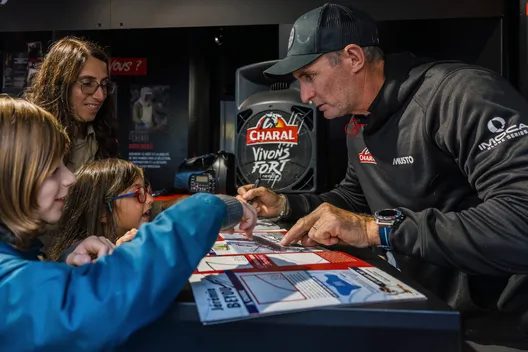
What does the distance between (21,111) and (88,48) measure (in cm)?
113

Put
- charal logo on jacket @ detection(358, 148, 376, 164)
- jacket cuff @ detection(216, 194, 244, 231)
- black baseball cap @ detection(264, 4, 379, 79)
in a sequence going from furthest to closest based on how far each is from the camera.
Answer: charal logo on jacket @ detection(358, 148, 376, 164) → black baseball cap @ detection(264, 4, 379, 79) → jacket cuff @ detection(216, 194, 244, 231)

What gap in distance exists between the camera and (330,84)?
49.9 inches

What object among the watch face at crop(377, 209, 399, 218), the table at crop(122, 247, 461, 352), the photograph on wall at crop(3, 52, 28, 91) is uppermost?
the photograph on wall at crop(3, 52, 28, 91)

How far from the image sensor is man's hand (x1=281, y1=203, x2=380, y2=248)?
3.03ft

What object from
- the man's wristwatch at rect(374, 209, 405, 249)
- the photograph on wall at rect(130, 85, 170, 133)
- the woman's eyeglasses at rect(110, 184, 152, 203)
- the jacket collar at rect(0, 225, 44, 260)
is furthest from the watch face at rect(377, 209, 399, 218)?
the photograph on wall at rect(130, 85, 170, 133)

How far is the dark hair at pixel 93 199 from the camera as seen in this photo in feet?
4.40

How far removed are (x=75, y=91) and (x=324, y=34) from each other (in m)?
1.06

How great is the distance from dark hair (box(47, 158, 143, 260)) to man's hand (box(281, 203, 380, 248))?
0.75 meters

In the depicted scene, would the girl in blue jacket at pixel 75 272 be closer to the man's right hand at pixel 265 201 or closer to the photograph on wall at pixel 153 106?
the man's right hand at pixel 265 201

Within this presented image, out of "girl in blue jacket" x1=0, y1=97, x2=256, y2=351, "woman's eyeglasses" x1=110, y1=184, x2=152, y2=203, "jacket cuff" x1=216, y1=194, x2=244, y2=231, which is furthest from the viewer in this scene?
"woman's eyeglasses" x1=110, y1=184, x2=152, y2=203

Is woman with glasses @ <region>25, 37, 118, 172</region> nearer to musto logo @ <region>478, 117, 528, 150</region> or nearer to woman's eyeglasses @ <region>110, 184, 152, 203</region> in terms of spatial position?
woman's eyeglasses @ <region>110, 184, 152, 203</region>

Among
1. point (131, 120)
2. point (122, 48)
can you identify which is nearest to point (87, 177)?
point (131, 120)

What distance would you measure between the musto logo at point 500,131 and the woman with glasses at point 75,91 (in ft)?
4.70

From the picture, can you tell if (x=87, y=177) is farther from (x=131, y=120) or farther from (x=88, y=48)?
(x=131, y=120)
